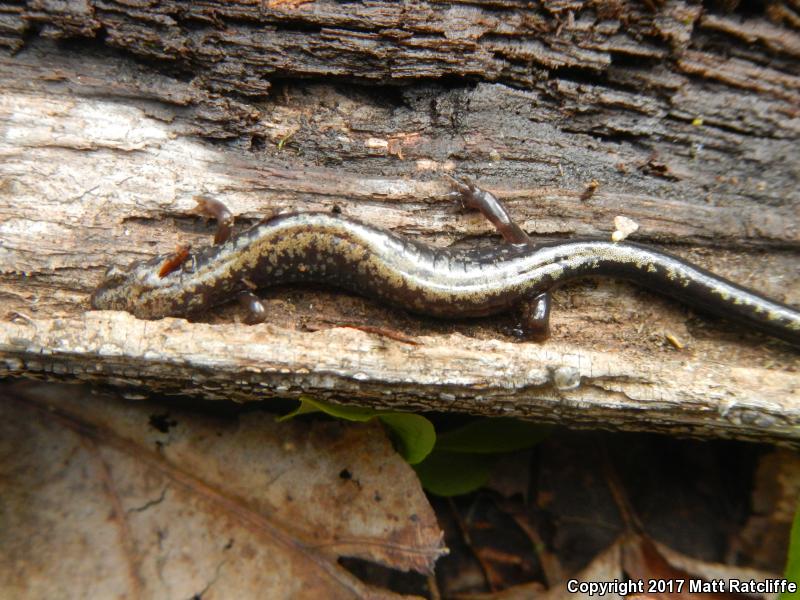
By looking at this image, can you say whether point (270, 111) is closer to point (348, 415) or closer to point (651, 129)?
point (348, 415)

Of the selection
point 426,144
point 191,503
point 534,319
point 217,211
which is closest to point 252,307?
point 217,211

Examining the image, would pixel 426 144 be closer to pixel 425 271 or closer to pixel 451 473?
pixel 425 271

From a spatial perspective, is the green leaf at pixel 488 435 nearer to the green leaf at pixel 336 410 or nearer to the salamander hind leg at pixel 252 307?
the green leaf at pixel 336 410

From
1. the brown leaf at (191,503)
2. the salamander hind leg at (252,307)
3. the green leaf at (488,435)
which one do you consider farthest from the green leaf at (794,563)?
the salamander hind leg at (252,307)

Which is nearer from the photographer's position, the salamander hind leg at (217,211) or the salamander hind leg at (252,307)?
the salamander hind leg at (217,211)

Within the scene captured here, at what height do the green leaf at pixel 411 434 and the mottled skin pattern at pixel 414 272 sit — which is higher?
the mottled skin pattern at pixel 414 272
